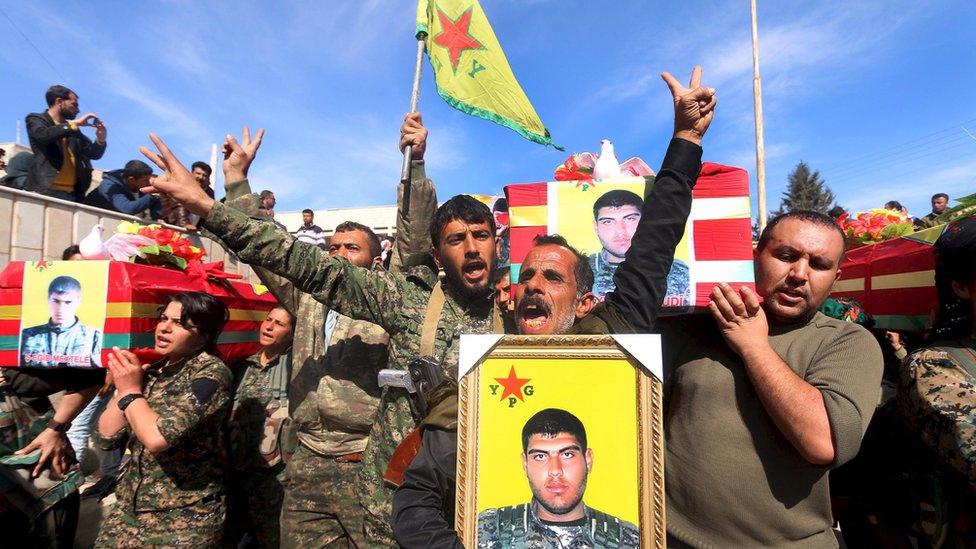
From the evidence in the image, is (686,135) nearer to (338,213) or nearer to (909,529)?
(909,529)

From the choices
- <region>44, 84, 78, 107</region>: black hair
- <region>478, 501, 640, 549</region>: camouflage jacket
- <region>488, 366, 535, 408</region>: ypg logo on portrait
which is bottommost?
<region>478, 501, 640, 549</region>: camouflage jacket

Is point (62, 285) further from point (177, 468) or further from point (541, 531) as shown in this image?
point (541, 531)

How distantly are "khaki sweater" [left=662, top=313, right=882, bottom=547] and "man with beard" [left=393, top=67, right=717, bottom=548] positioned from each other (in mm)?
297

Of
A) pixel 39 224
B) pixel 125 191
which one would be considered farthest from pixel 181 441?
pixel 125 191

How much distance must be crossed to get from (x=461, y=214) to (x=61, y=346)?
95.7 inches

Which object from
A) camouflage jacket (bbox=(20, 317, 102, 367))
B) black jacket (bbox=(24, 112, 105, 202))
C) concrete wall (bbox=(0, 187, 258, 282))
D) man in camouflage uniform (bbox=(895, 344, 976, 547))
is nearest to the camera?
man in camouflage uniform (bbox=(895, 344, 976, 547))

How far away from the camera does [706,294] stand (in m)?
2.29

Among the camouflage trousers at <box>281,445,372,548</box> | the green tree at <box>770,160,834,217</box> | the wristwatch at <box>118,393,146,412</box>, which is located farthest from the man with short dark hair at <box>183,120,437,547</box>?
the green tree at <box>770,160,834,217</box>

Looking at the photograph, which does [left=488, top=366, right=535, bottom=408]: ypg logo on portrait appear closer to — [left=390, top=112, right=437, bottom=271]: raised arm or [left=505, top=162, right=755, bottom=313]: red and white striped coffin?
[left=505, top=162, right=755, bottom=313]: red and white striped coffin

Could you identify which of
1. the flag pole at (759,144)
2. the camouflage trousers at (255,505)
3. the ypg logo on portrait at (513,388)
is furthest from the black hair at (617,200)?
the flag pole at (759,144)

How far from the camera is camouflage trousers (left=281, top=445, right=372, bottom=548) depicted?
2.88 meters

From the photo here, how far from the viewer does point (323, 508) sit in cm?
287

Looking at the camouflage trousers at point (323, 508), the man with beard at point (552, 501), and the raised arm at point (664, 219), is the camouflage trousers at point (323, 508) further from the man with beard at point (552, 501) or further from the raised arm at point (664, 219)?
the raised arm at point (664, 219)

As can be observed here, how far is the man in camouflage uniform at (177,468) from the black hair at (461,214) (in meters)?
1.40
